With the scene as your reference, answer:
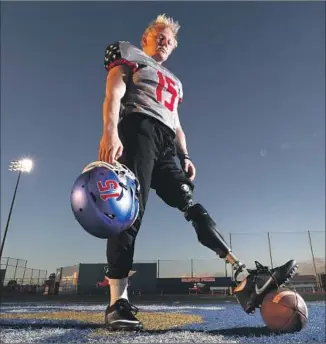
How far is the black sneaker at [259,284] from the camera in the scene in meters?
1.90

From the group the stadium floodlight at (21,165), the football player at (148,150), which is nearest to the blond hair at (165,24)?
the football player at (148,150)

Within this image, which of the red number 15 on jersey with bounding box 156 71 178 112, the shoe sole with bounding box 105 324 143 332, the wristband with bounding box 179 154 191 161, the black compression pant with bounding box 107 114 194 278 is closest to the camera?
the shoe sole with bounding box 105 324 143 332

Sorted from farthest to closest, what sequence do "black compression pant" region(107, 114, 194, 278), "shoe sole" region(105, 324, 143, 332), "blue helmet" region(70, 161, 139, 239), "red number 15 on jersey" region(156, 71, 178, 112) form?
"red number 15 on jersey" region(156, 71, 178, 112), "black compression pant" region(107, 114, 194, 278), "shoe sole" region(105, 324, 143, 332), "blue helmet" region(70, 161, 139, 239)

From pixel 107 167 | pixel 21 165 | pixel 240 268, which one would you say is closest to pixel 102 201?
pixel 107 167

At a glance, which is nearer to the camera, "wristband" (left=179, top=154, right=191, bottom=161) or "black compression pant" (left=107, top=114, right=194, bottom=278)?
"black compression pant" (left=107, top=114, right=194, bottom=278)

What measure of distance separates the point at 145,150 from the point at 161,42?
1157 millimetres

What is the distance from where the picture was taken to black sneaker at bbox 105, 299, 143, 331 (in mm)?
1872

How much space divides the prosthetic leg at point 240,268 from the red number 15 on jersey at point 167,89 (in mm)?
724

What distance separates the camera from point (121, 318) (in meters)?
1.89

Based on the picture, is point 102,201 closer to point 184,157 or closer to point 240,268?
point 240,268

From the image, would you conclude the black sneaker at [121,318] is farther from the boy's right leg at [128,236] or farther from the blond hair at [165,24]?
the blond hair at [165,24]

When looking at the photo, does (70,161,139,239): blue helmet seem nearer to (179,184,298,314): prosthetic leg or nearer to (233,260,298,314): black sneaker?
(179,184,298,314): prosthetic leg

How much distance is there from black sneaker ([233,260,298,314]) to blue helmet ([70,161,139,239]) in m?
→ 0.91

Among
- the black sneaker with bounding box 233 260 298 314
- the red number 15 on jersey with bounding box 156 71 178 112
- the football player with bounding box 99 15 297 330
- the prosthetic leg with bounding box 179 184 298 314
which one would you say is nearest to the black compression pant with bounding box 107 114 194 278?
the football player with bounding box 99 15 297 330
